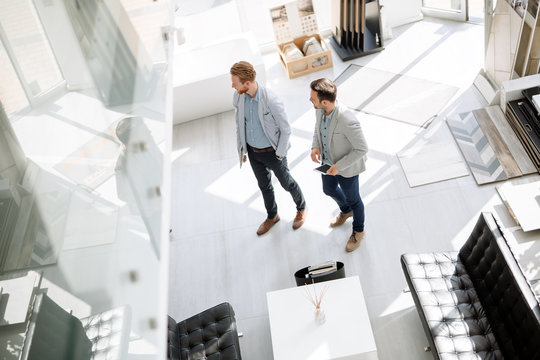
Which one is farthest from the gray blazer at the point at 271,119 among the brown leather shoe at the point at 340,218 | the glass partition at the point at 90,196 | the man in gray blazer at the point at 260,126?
the glass partition at the point at 90,196

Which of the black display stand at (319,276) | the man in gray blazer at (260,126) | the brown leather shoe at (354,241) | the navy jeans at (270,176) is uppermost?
the man in gray blazer at (260,126)

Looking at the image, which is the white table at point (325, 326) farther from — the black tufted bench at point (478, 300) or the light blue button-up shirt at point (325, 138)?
the light blue button-up shirt at point (325, 138)

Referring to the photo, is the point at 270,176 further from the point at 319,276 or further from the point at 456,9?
the point at 456,9

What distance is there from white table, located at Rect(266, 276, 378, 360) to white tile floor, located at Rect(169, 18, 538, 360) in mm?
475

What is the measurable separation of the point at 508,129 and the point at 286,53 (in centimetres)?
300

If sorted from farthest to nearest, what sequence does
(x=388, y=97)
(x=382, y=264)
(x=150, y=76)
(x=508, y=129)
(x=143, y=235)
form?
(x=388, y=97) → (x=508, y=129) → (x=382, y=264) → (x=150, y=76) → (x=143, y=235)

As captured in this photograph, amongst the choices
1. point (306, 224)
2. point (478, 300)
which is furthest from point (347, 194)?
point (478, 300)

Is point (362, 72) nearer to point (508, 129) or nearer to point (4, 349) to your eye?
point (508, 129)

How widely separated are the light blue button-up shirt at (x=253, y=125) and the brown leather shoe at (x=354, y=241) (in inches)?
48.1

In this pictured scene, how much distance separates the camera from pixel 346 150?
4207mm

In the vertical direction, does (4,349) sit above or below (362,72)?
below

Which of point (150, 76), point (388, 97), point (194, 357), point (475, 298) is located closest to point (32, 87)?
point (150, 76)

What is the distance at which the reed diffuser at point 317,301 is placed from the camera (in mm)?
3936

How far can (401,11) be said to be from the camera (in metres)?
7.59
